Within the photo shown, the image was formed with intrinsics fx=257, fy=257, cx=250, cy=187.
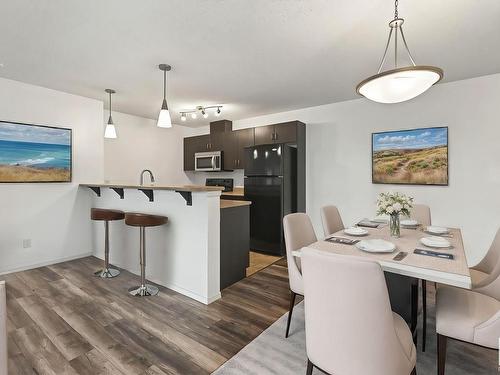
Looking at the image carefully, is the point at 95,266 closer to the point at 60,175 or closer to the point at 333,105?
the point at 60,175

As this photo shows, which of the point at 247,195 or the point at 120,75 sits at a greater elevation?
the point at 120,75

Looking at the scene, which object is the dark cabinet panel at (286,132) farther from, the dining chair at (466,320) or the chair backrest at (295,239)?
the dining chair at (466,320)

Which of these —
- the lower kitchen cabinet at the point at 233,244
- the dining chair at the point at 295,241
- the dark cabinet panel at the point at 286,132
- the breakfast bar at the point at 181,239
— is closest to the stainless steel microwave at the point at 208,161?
the dark cabinet panel at the point at 286,132

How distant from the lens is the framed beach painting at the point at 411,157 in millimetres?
3414

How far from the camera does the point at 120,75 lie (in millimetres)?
3092

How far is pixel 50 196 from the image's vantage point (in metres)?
3.64

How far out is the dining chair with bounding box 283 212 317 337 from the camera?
1983 millimetres

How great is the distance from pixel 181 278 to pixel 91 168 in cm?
254

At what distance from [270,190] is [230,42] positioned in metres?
2.39

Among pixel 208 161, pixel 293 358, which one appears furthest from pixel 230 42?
pixel 208 161

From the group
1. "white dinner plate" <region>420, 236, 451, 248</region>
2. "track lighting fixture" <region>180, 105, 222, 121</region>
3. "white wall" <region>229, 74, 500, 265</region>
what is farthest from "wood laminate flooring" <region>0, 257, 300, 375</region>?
"track lighting fixture" <region>180, 105, 222, 121</region>

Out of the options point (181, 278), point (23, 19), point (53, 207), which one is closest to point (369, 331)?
point (181, 278)

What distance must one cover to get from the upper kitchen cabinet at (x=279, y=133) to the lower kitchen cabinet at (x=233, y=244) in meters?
1.72

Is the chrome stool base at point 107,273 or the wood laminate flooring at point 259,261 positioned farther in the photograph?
the wood laminate flooring at point 259,261
